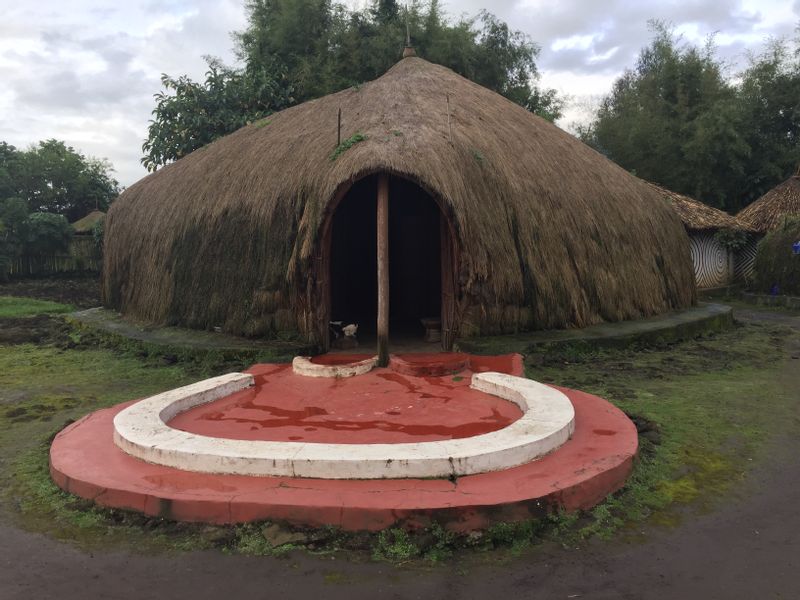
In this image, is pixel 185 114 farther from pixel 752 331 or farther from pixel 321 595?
pixel 321 595

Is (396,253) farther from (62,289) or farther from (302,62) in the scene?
(62,289)

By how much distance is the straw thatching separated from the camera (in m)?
8.09

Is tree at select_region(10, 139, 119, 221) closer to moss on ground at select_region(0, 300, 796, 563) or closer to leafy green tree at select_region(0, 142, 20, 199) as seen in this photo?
leafy green tree at select_region(0, 142, 20, 199)

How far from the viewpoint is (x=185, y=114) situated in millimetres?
17891

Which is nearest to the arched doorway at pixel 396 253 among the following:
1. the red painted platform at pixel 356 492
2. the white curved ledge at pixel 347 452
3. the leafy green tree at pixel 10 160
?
the white curved ledge at pixel 347 452

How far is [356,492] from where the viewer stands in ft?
11.6

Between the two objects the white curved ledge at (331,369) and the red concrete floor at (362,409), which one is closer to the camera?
the red concrete floor at (362,409)

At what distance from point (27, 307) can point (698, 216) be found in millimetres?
19894

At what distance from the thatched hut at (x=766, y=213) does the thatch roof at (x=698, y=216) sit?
676 millimetres

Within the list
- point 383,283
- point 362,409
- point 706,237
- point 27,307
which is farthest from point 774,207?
point 27,307

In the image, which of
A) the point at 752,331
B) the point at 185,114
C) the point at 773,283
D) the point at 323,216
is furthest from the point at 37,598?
the point at 773,283

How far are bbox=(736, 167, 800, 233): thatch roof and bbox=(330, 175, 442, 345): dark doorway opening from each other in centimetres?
1464

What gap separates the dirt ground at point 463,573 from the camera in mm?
2891

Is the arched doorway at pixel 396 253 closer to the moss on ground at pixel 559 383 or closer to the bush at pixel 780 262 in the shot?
the moss on ground at pixel 559 383
